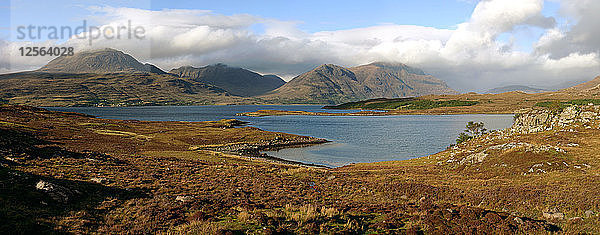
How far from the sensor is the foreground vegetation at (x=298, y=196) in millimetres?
15422

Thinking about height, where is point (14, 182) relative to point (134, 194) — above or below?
above

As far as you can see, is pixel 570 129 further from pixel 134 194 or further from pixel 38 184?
pixel 38 184

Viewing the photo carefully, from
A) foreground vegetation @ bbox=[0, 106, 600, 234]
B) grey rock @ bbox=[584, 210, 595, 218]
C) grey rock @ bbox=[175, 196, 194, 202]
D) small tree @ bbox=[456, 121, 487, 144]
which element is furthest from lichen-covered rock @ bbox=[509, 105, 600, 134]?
grey rock @ bbox=[175, 196, 194, 202]

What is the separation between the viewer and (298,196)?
1003 inches

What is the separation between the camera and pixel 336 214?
59.3 feet

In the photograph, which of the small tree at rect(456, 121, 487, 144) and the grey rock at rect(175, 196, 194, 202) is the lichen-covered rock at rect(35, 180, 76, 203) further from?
the small tree at rect(456, 121, 487, 144)

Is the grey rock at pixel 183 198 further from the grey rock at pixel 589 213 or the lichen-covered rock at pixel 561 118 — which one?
the lichen-covered rock at pixel 561 118

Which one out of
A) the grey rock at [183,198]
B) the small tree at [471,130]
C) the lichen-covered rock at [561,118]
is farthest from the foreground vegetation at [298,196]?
the small tree at [471,130]

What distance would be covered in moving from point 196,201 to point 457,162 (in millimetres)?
35561

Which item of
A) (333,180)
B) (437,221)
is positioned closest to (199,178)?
(333,180)

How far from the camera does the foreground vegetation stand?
15422mm

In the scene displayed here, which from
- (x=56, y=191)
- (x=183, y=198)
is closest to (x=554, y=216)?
(x=183, y=198)

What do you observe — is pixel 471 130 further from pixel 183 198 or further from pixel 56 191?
pixel 56 191

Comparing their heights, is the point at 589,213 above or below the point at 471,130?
above
